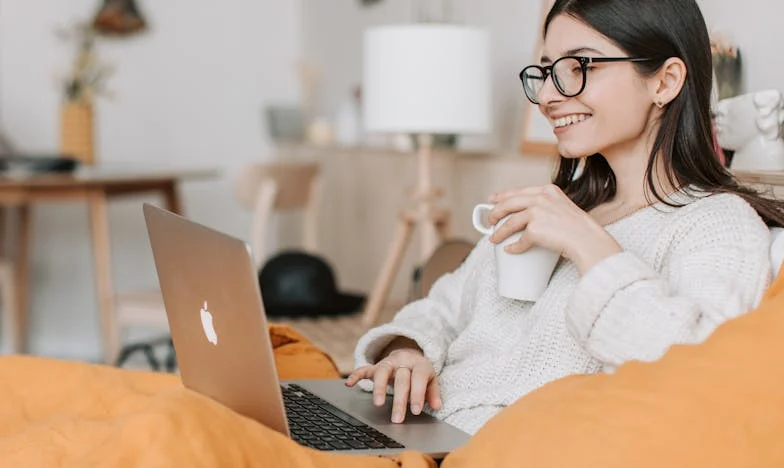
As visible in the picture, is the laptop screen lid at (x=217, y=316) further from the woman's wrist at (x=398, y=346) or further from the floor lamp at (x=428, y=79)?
the floor lamp at (x=428, y=79)

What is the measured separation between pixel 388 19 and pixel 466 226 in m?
1.03

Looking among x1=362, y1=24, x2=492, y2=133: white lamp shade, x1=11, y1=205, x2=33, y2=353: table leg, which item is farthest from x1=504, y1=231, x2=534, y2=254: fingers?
x1=11, y1=205, x2=33, y2=353: table leg

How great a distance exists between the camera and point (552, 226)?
4.22ft

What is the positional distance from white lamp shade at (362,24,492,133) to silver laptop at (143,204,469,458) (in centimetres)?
138

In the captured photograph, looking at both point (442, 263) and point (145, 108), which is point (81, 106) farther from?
point (442, 263)

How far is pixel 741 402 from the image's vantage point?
101 centimetres

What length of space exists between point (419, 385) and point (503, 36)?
1911 millimetres

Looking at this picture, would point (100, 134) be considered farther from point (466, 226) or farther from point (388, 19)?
point (466, 226)

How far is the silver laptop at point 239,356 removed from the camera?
1.10m

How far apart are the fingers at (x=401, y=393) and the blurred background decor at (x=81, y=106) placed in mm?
3110

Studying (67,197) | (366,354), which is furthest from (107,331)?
(366,354)

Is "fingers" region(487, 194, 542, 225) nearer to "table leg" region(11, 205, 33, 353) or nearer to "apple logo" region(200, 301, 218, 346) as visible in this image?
"apple logo" region(200, 301, 218, 346)

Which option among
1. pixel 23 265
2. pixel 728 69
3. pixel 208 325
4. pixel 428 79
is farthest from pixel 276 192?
pixel 208 325

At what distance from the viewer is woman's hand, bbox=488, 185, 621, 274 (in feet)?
4.11
